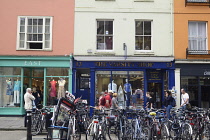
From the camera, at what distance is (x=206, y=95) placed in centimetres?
1769

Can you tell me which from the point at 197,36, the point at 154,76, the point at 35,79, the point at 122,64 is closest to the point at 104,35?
the point at 122,64

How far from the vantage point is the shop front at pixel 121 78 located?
17.3 metres

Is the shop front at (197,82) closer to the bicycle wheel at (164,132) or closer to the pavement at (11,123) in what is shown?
the bicycle wheel at (164,132)

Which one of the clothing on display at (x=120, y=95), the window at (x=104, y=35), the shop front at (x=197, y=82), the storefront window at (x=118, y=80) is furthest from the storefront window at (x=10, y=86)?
the shop front at (x=197, y=82)

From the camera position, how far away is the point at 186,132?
9.67 m

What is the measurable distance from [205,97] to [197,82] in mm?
1073

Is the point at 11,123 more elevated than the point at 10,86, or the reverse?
the point at 10,86

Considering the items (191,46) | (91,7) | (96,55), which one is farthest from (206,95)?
(91,7)

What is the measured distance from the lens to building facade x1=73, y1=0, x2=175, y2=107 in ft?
56.6

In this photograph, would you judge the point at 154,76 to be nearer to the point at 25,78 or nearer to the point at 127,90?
the point at 127,90

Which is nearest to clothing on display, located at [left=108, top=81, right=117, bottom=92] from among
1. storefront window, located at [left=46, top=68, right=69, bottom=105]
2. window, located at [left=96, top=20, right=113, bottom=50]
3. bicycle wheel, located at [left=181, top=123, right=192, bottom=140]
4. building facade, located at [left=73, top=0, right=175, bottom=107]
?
building facade, located at [left=73, top=0, right=175, bottom=107]

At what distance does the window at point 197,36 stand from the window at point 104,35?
16.2 feet

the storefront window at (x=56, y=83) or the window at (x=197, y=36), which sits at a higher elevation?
the window at (x=197, y=36)

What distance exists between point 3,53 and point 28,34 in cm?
188
